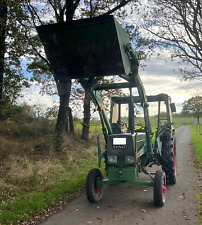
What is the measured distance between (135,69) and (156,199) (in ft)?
10.1

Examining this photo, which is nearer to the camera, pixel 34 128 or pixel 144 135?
pixel 144 135

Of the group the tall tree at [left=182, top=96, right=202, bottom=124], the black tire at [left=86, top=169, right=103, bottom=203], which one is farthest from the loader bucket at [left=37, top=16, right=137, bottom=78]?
the tall tree at [left=182, top=96, right=202, bottom=124]

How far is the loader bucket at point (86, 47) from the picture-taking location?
17.4ft

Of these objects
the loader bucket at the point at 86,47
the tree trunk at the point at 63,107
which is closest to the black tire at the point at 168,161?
the loader bucket at the point at 86,47

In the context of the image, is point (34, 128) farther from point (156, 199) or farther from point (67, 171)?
point (156, 199)

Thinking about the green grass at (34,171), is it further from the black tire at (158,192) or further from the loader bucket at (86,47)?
the loader bucket at (86,47)

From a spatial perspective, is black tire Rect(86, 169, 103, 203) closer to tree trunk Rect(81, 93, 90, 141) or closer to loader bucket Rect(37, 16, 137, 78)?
loader bucket Rect(37, 16, 137, 78)

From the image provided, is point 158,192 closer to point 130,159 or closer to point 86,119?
point 130,159

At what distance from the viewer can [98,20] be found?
5.15m

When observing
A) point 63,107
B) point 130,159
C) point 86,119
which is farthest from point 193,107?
point 130,159

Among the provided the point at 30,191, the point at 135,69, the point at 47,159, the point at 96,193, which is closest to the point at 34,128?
the point at 47,159

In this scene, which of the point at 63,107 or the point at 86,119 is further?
the point at 86,119

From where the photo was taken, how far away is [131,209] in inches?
231

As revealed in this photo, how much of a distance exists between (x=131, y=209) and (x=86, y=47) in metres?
3.75
